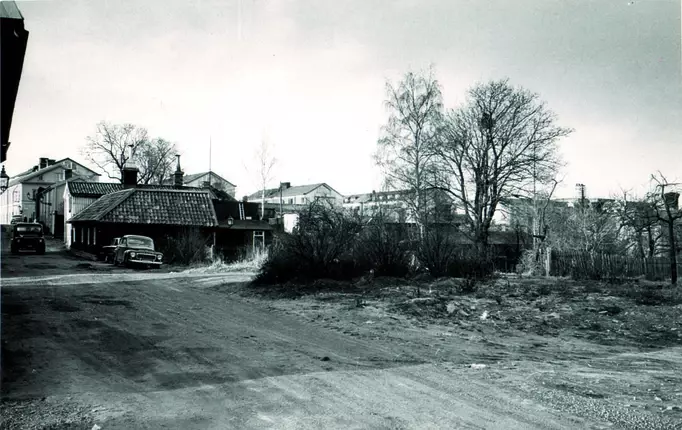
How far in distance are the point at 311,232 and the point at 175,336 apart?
928 cm

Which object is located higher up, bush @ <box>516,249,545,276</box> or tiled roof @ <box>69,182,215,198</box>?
tiled roof @ <box>69,182,215,198</box>

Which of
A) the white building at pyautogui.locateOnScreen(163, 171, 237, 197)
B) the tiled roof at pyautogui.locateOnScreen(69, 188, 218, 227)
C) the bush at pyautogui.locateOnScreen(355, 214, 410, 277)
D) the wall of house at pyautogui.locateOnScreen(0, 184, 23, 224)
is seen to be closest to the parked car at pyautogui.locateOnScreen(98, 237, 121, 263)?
the tiled roof at pyautogui.locateOnScreen(69, 188, 218, 227)

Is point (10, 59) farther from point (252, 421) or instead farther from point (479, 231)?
point (479, 231)

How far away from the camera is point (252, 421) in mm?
5055

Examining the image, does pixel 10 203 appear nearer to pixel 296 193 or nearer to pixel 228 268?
pixel 296 193

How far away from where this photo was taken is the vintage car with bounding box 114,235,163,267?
2595cm

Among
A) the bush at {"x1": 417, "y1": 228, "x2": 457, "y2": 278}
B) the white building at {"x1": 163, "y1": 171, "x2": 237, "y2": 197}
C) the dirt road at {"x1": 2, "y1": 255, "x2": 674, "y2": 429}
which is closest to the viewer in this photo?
the dirt road at {"x1": 2, "y1": 255, "x2": 674, "y2": 429}

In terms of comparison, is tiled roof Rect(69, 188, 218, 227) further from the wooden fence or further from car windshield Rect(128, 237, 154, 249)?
the wooden fence

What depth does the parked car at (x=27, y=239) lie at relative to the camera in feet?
118

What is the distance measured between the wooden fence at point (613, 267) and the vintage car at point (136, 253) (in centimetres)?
2074

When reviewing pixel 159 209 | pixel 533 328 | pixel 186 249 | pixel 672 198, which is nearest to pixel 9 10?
pixel 533 328

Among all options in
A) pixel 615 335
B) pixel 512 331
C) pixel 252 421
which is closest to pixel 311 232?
pixel 512 331

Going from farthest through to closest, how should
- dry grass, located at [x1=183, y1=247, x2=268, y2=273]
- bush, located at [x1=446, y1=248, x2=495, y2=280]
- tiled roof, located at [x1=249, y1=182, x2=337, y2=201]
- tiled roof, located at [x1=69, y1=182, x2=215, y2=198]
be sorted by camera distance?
tiled roof, located at [x1=249, y1=182, x2=337, y2=201] → tiled roof, located at [x1=69, y1=182, x2=215, y2=198] → dry grass, located at [x1=183, y1=247, x2=268, y2=273] → bush, located at [x1=446, y1=248, x2=495, y2=280]

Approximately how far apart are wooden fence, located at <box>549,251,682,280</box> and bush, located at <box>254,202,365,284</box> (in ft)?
40.2
